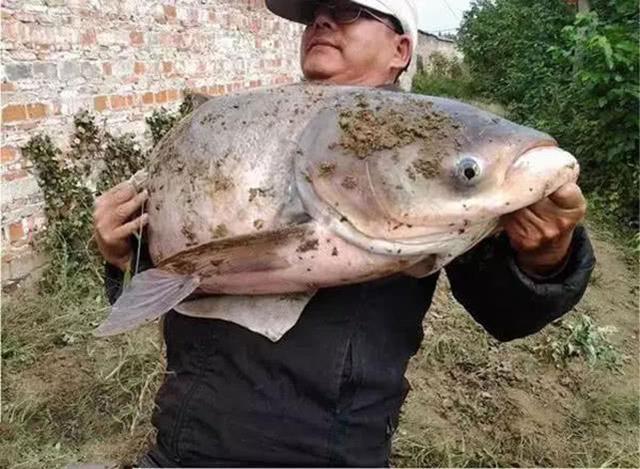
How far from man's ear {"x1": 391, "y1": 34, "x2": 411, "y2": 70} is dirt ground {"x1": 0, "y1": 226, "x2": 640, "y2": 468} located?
2.05 meters

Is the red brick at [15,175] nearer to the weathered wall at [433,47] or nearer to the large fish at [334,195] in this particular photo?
the large fish at [334,195]

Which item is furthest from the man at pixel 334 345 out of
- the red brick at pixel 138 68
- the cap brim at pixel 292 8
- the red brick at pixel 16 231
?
the red brick at pixel 138 68

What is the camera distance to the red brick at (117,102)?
484 cm

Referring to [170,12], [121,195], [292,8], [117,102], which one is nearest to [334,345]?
[121,195]

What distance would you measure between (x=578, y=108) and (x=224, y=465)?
24.7 ft

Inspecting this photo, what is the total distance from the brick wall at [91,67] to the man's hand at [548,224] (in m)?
3.22

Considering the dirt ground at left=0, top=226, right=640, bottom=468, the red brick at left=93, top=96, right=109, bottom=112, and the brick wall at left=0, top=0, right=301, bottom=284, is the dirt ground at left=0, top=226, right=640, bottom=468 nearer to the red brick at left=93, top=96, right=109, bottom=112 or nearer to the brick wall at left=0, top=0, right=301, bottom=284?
the brick wall at left=0, top=0, right=301, bottom=284

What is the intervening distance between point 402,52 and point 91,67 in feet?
10.9

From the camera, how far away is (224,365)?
1.50m

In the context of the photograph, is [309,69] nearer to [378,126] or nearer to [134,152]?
[378,126]

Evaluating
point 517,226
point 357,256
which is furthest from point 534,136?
point 357,256

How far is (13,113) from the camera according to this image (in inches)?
154

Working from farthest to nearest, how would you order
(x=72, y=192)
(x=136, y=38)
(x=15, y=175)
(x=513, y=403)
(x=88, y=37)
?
(x=136, y=38)
(x=88, y=37)
(x=72, y=192)
(x=15, y=175)
(x=513, y=403)

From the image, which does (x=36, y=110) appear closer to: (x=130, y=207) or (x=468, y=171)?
(x=130, y=207)
